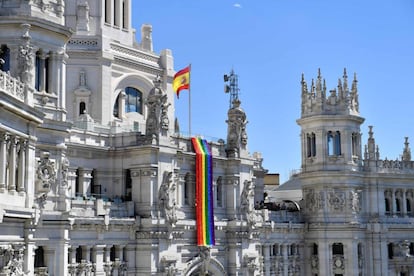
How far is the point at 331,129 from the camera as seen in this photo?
8331 cm

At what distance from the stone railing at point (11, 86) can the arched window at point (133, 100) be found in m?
32.4

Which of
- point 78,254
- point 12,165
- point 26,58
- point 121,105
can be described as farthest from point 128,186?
point 12,165

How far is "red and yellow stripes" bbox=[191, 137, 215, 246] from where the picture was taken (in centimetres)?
6475

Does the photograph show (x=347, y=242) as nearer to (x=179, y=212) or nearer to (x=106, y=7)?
(x=179, y=212)

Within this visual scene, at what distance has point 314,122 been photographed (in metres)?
83.8

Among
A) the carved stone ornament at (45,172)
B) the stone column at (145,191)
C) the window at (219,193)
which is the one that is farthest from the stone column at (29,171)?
the window at (219,193)

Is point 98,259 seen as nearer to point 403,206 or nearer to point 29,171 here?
point 29,171

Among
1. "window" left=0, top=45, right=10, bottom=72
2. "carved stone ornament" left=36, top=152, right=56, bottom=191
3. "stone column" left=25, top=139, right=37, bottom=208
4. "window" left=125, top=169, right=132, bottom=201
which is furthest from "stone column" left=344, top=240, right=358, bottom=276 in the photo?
"stone column" left=25, top=139, right=37, bottom=208

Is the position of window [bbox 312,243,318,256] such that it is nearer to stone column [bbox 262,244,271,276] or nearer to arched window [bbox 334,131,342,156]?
stone column [bbox 262,244,271,276]

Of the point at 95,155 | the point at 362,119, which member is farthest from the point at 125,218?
the point at 362,119

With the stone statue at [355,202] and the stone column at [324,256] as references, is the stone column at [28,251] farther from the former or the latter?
the stone statue at [355,202]

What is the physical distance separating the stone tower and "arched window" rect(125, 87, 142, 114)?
793 inches

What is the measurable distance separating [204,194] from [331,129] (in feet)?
75.7

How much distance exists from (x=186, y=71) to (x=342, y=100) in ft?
70.4
